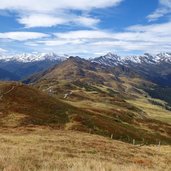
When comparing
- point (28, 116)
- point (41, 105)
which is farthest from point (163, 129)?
point (28, 116)

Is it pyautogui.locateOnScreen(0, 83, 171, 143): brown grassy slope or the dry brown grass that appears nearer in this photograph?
the dry brown grass

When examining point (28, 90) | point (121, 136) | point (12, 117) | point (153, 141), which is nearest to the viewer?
point (12, 117)

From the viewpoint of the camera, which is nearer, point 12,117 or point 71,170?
point 71,170

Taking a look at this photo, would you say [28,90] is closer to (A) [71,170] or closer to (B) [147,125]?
(B) [147,125]

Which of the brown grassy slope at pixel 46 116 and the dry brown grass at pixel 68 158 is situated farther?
the brown grassy slope at pixel 46 116

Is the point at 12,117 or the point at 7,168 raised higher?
the point at 7,168

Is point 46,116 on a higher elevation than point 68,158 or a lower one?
lower

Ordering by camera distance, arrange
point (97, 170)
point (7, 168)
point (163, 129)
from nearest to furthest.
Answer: point (7, 168), point (97, 170), point (163, 129)

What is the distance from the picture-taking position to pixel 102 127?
76125 mm

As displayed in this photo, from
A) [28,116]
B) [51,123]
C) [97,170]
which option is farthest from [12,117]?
[97,170]

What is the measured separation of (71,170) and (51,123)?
187ft

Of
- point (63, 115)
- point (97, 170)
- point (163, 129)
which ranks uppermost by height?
point (97, 170)

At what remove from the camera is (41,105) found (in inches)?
3280

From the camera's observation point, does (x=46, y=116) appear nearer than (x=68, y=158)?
No
